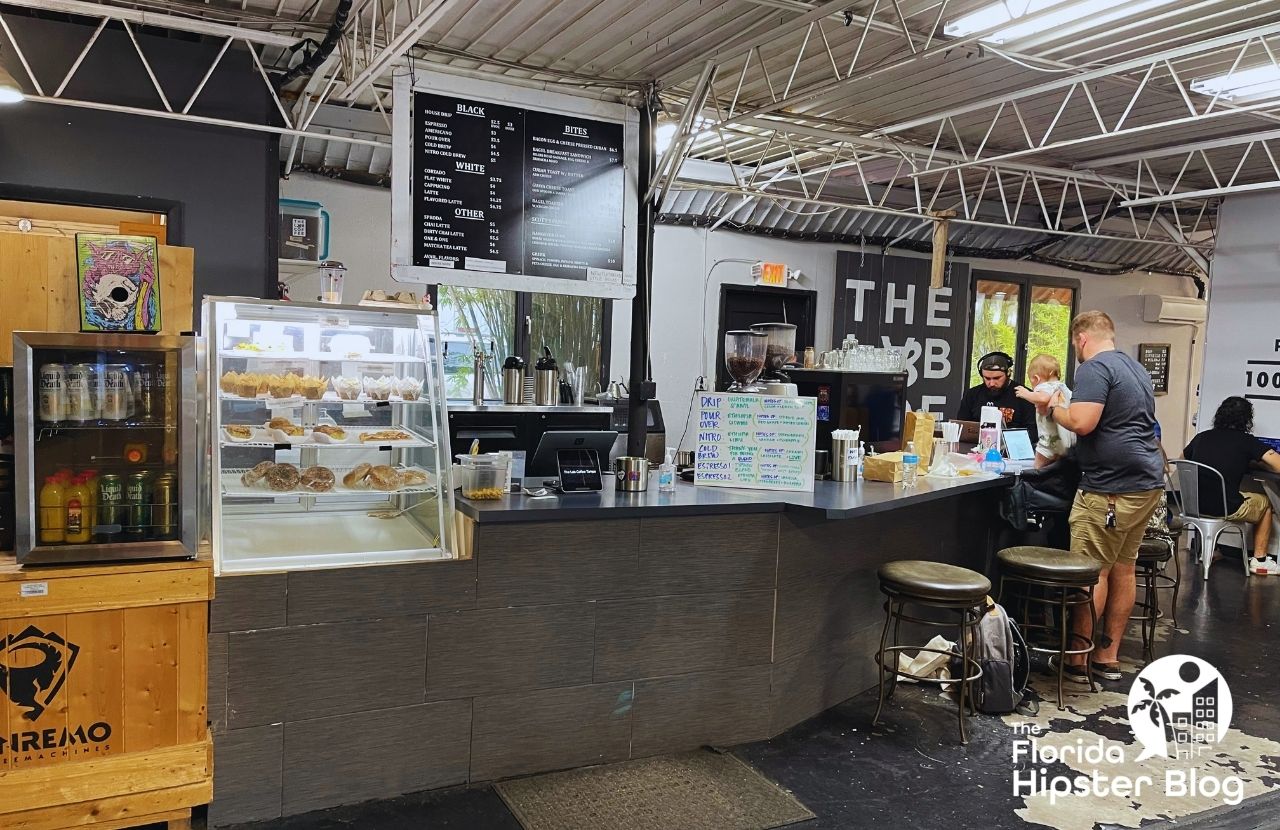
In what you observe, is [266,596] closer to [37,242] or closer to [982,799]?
[37,242]

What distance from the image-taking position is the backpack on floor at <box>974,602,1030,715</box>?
4.11 meters

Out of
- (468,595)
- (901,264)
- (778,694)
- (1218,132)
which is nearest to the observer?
(468,595)

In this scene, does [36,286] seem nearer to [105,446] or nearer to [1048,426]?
[105,446]

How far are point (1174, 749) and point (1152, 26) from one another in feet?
12.1

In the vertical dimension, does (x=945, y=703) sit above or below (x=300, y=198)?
below

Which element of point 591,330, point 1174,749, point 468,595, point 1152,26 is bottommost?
point 1174,749

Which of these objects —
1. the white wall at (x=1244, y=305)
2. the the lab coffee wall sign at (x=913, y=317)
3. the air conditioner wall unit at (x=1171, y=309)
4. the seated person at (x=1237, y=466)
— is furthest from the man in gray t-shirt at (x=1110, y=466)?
the air conditioner wall unit at (x=1171, y=309)

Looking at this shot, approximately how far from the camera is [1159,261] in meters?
12.1

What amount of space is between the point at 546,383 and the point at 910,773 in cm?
469

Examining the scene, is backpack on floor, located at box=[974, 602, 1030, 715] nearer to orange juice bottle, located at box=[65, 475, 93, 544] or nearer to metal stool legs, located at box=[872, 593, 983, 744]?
metal stool legs, located at box=[872, 593, 983, 744]

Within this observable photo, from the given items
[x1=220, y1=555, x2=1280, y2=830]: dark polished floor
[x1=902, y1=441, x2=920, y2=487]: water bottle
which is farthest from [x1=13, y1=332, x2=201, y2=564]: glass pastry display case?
[x1=902, y1=441, x2=920, y2=487]: water bottle

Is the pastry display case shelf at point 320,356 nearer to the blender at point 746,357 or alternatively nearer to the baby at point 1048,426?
the blender at point 746,357

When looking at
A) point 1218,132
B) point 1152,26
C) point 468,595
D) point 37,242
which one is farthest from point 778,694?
point 1218,132

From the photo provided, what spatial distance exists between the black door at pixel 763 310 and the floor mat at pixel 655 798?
5850 mm
